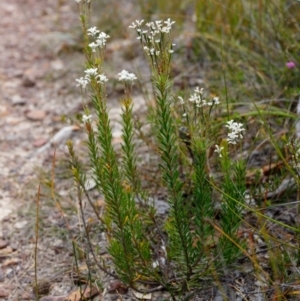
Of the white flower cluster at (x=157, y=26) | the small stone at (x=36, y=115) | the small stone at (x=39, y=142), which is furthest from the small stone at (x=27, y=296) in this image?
the small stone at (x=36, y=115)

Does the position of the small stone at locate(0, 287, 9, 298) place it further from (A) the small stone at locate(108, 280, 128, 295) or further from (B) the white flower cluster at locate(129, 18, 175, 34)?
(B) the white flower cluster at locate(129, 18, 175, 34)

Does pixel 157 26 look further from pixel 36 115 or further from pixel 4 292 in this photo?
pixel 36 115

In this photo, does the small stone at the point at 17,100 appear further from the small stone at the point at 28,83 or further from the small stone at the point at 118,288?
the small stone at the point at 118,288

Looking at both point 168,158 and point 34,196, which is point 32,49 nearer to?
point 34,196

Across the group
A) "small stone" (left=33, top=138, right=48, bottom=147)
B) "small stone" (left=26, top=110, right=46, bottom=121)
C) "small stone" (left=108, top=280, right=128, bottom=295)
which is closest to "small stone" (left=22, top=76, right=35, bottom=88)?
"small stone" (left=26, top=110, right=46, bottom=121)

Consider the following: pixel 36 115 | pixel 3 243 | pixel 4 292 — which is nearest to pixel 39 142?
pixel 36 115

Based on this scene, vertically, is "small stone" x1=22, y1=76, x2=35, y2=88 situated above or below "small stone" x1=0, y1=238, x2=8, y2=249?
above

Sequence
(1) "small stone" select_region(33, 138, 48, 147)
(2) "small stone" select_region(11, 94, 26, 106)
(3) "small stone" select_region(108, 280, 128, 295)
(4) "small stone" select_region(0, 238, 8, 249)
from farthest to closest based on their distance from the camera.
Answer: (2) "small stone" select_region(11, 94, 26, 106) → (1) "small stone" select_region(33, 138, 48, 147) → (4) "small stone" select_region(0, 238, 8, 249) → (3) "small stone" select_region(108, 280, 128, 295)

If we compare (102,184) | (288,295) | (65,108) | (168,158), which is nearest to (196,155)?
(168,158)

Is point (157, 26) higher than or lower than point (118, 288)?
higher
